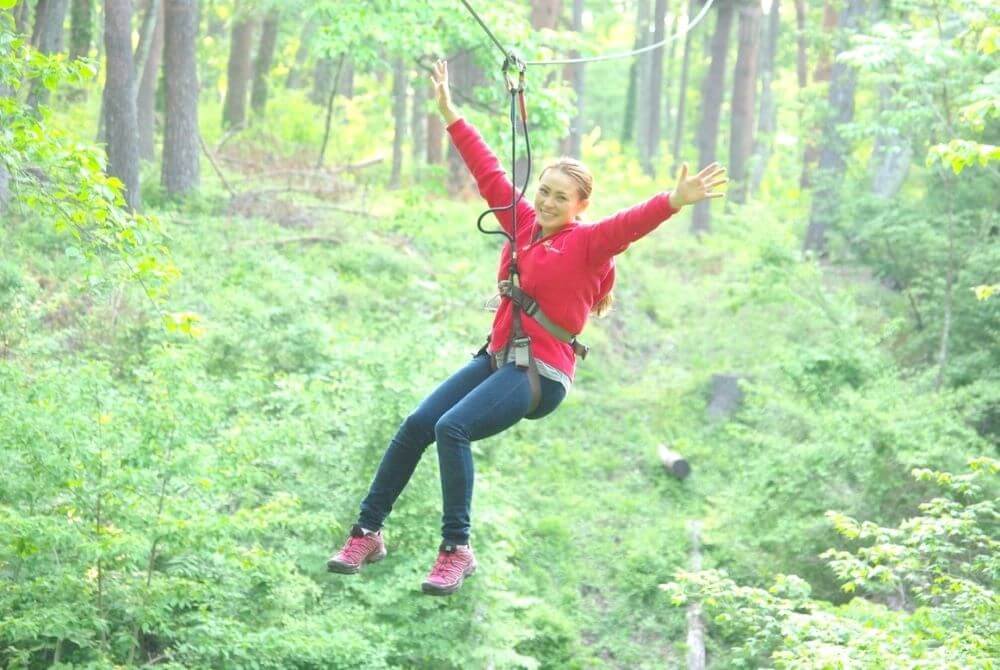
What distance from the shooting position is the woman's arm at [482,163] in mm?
5625

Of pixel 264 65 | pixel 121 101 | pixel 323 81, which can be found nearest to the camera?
pixel 121 101

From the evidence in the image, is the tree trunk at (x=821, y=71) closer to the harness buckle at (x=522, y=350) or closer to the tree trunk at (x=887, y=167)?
the tree trunk at (x=887, y=167)

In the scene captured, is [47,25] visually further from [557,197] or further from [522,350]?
[522,350]

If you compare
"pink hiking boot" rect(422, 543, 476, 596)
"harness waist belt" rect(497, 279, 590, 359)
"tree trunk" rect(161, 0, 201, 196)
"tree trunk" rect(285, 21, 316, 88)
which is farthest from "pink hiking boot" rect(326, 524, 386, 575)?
"tree trunk" rect(285, 21, 316, 88)

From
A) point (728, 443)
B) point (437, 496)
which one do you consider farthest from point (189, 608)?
point (728, 443)

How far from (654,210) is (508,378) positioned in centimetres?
100

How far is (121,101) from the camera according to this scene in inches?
505

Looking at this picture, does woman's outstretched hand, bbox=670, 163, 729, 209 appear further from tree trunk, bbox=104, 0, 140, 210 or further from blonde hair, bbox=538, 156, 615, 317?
tree trunk, bbox=104, 0, 140, 210

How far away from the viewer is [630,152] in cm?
3616

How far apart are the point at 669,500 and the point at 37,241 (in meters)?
7.02

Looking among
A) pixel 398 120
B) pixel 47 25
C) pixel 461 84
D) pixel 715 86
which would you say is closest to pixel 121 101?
pixel 47 25

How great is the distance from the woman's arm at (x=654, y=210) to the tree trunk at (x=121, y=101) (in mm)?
8921

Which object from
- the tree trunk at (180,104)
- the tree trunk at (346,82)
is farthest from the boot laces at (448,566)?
the tree trunk at (346,82)

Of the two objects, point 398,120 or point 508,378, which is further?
point 398,120
